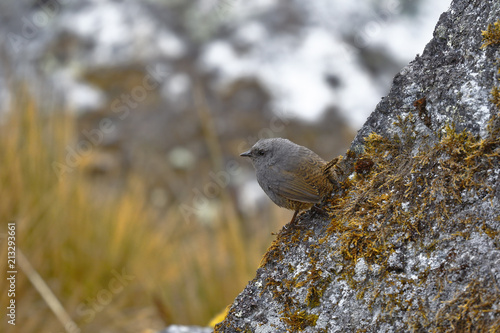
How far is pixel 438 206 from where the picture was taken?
1.73 meters

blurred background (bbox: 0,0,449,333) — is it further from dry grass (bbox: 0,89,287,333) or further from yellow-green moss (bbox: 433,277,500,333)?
yellow-green moss (bbox: 433,277,500,333)

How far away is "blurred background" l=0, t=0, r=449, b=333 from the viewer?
17.0 ft

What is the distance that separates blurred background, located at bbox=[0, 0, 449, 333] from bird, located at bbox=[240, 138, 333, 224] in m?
2.40

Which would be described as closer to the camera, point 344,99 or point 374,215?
point 374,215

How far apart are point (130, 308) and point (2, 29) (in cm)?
538

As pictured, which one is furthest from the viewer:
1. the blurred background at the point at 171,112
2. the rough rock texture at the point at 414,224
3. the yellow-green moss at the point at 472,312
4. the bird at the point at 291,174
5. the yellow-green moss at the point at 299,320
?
the blurred background at the point at 171,112

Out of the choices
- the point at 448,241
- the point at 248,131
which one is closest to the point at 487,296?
the point at 448,241

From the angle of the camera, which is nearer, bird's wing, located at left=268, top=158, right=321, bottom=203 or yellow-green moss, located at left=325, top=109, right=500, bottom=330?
yellow-green moss, located at left=325, top=109, right=500, bottom=330

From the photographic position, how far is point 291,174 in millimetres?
2648

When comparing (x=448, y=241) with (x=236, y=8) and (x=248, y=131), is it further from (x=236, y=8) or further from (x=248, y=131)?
(x=236, y=8)

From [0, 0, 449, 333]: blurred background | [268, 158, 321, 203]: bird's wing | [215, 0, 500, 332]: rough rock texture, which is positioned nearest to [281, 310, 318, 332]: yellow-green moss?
[215, 0, 500, 332]: rough rock texture

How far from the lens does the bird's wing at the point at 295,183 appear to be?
2.32 metres

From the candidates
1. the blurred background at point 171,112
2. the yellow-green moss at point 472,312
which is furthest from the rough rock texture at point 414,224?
the blurred background at point 171,112

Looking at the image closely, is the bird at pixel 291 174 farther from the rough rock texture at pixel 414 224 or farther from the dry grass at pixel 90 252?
the dry grass at pixel 90 252
